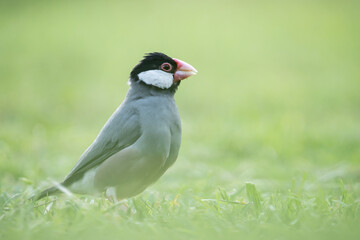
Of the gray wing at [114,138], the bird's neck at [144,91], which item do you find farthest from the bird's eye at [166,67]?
the gray wing at [114,138]

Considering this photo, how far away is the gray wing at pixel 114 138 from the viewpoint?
11.2 ft

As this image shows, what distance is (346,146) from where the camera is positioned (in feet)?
20.2

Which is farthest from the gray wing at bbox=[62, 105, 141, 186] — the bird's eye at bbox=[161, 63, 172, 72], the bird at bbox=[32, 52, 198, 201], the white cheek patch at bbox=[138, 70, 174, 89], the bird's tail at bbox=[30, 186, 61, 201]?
the bird's eye at bbox=[161, 63, 172, 72]

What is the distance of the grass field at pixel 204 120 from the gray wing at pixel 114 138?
0.98ft

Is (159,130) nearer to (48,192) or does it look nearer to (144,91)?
(144,91)

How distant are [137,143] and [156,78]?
2.15 ft

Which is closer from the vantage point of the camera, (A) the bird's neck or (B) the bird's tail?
(B) the bird's tail

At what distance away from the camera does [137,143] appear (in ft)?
10.9

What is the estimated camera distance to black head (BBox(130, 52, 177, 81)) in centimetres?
372

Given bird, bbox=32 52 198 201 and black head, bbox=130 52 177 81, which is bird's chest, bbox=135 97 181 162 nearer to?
bird, bbox=32 52 198 201

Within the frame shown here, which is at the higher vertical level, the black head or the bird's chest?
the black head

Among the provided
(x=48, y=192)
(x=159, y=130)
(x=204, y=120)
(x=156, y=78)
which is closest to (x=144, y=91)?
(x=156, y=78)

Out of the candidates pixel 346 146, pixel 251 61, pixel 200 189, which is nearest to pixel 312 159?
pixel 346 146

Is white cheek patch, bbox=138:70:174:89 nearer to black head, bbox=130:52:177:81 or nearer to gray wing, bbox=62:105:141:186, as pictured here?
black head, bbox=130:52:177:81
